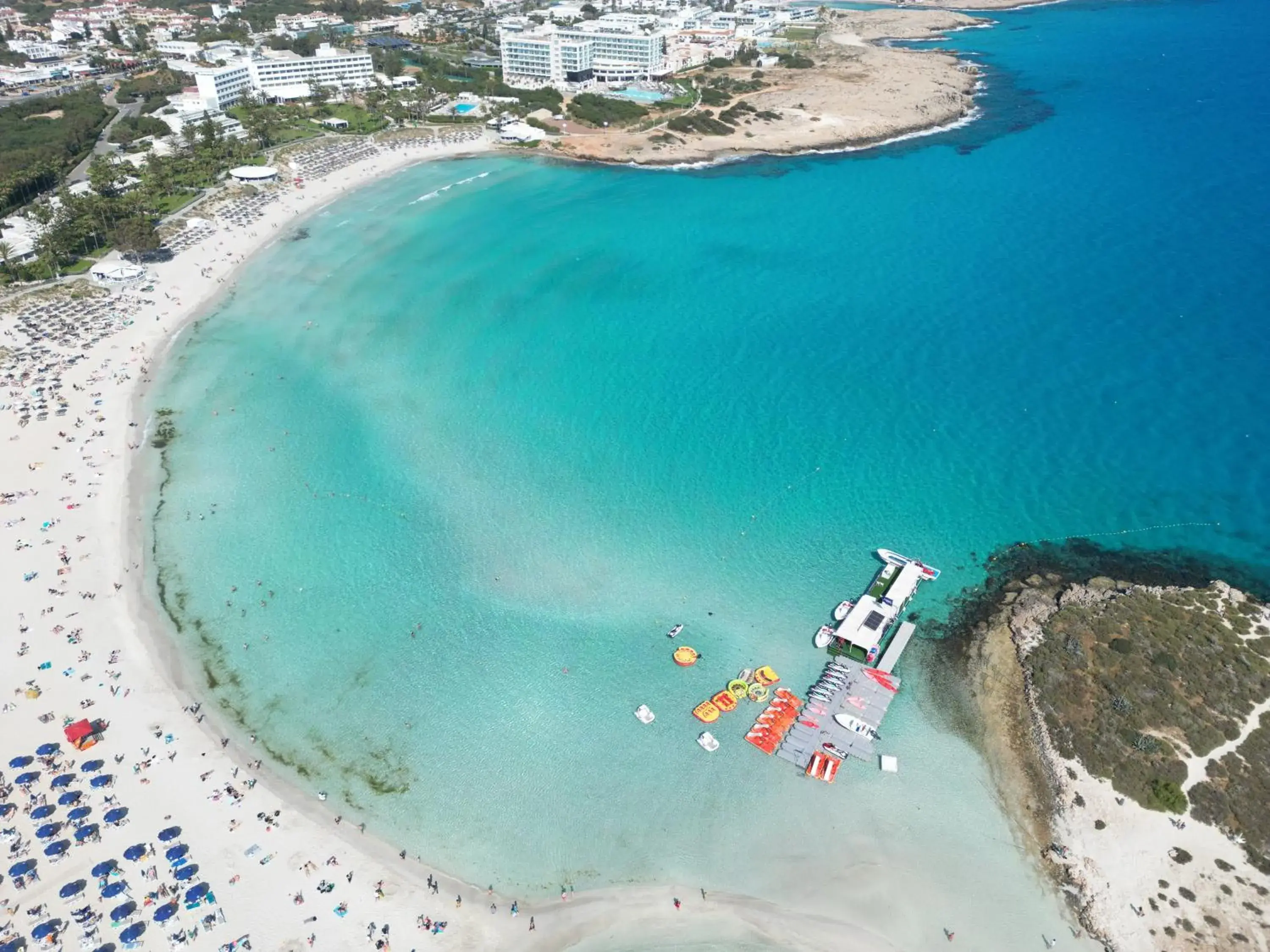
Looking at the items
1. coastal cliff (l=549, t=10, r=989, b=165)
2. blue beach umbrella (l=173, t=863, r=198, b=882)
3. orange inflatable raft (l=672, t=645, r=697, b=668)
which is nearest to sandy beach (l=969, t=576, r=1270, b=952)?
orange inflatable raft (l=672, t=645, r=697, b=668)

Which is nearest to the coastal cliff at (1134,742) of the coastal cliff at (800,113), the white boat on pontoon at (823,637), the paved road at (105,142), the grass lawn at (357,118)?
the white boat on pontoon at (823,637)

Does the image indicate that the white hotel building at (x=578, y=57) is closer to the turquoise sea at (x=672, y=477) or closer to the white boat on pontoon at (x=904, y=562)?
the turquoise sea at (x=672, y=477)

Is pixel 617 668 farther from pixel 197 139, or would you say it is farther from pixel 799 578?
pixel 197 139

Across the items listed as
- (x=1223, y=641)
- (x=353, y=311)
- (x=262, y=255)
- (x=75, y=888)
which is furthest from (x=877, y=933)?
(x=262, y=255)

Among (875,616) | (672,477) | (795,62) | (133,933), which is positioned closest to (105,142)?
(672,477)

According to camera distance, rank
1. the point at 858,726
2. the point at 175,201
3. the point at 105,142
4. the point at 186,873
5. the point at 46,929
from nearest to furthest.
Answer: the point at 46,929, the point at 186,873, the point at 858,726, the point at 175,201, the point at 105,142

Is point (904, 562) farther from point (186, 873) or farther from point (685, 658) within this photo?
point (186, 873)
